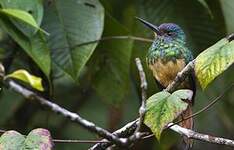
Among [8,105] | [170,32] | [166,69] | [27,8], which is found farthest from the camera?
[8,105]

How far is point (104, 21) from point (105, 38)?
8 cm

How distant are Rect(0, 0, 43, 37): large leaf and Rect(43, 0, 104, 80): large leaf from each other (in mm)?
214

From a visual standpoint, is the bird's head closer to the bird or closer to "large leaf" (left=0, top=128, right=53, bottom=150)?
the bird

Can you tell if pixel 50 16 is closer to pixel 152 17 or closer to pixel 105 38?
pixel 105 38

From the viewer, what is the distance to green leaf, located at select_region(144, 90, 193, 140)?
1766 mm

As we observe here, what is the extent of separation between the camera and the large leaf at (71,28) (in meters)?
2.66

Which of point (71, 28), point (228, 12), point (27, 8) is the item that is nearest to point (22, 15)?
point (27, 8)

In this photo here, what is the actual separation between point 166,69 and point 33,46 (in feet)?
1.70

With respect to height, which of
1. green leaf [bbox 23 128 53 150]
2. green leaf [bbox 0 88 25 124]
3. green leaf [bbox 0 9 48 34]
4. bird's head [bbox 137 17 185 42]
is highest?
green leaf [bbox 0 9 48 34]

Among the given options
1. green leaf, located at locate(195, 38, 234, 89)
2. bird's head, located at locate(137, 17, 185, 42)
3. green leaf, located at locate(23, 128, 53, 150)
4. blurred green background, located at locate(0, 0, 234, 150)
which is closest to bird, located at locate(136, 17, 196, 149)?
bird's head, located at locate(137, 17, 185, 42)

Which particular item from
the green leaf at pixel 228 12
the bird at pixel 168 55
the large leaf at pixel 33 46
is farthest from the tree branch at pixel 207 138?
the green leaf at pixel 228 12

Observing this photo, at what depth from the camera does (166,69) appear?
8.63ft

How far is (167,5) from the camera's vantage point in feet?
9.73

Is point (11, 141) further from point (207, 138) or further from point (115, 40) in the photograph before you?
point (115, 40)
